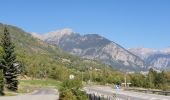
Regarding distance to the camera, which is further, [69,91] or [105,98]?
[69,91]

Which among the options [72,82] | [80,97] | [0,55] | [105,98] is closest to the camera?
[105,98]

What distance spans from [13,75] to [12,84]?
249cm

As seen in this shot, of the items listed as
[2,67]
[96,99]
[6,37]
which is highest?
[6,37]

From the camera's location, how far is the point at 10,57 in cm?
10544

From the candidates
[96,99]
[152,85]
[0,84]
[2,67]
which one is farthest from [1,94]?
→ [152,85]

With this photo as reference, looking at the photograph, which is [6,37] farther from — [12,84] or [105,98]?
[105,98]

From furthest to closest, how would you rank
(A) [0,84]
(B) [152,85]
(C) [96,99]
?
1. (B) [152,85]
2. (A) [0,84]
3. (C) [96,99]

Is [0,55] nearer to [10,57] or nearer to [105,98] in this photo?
[10,57]

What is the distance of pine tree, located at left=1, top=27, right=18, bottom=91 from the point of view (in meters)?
105

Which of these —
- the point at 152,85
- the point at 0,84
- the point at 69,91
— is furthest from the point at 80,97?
the point at 152,85

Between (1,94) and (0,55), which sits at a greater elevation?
(0,55)

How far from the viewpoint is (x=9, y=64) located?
105750 millimetres

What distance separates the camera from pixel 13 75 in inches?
4183

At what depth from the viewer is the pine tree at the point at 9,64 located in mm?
104938
